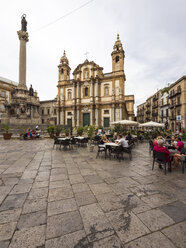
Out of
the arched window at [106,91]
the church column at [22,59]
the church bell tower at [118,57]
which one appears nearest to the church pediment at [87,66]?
the church bell tower at [118,57]

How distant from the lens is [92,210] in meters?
2.04

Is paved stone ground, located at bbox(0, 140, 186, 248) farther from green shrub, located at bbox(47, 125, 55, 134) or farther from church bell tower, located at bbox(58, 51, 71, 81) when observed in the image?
church bell tower, located at bbox(58, 51, 71, 81)

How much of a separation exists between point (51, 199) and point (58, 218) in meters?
0.60

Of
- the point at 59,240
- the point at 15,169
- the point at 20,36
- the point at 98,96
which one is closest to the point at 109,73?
the point at 98,96

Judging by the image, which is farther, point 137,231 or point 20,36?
point 20,36

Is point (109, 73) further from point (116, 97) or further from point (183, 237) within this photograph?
point (183, 237)

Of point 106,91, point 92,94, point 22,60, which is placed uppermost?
point 22,60

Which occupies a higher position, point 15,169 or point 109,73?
point 109,73

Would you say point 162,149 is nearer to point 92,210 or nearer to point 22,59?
point 92,210

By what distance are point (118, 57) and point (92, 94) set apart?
9.54 metres

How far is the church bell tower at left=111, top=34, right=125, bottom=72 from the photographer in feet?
76.5

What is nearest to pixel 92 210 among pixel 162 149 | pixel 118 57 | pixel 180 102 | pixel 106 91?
pixel 162 149

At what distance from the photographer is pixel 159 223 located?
5.76ft

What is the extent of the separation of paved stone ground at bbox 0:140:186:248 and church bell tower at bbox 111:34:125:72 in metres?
24.4
